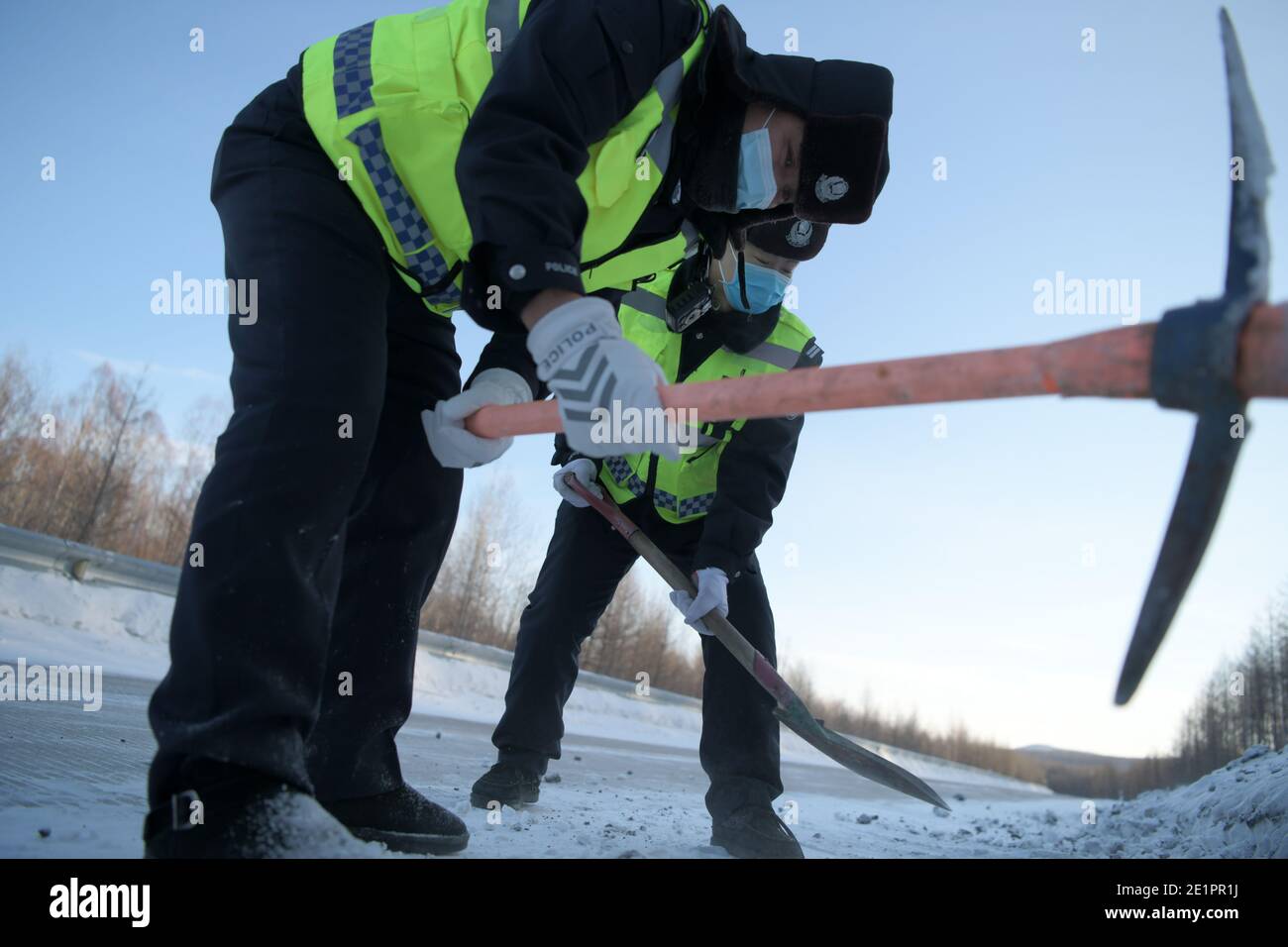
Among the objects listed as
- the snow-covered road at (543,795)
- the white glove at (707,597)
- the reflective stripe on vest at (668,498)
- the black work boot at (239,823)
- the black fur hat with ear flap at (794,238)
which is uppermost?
the black fur hat with ear flap at (794,238)

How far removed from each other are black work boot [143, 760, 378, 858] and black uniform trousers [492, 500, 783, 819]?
4.50 feet

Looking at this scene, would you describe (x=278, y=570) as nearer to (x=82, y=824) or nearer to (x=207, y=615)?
(x=207, y=615)

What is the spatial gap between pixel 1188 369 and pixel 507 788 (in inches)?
84.4

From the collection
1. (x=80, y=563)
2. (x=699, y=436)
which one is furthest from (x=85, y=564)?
(x=699, y=436)

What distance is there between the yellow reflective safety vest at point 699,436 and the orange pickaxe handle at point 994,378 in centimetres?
142

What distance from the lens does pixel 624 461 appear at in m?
2.85

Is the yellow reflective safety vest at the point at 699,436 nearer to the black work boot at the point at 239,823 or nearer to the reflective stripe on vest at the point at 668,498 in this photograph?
the reflective stripe on vest at the point at 668,498

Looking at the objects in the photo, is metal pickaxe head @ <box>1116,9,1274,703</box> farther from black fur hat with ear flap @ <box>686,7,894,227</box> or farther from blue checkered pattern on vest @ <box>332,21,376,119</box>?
blue checkered pattern on vest @ <box>332,21,376,119</box>

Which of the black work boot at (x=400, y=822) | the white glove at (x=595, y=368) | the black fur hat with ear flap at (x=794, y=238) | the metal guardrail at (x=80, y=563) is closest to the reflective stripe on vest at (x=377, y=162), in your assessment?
the white glove at (x=595, y=368)

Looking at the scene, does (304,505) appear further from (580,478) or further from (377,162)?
(580,478)

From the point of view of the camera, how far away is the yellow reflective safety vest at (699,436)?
2.78 metres

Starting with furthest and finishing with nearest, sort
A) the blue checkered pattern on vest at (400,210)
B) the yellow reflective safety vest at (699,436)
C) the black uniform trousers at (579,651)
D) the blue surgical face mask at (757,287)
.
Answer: the yellow reflective safety vest at (699,436) < the blue surgical face mask at (757,287) < the black uniform trousers at (579,651) < the blue checkered pattern on vest at (400,210)

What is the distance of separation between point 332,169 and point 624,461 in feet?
5.08

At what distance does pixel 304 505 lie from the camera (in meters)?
1.22
